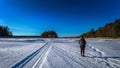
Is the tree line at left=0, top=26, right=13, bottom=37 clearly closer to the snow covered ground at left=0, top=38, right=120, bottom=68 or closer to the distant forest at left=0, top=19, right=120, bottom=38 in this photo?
the distant forest at left=0, top=19, right=120, bottom=38

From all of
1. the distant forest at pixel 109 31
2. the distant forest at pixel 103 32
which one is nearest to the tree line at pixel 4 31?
the distant forest at pixel 103 32

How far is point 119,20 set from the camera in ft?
403

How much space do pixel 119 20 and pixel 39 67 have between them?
12128cm

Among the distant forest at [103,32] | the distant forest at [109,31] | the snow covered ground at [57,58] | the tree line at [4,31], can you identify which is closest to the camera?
the snow covered ground at [57,58]

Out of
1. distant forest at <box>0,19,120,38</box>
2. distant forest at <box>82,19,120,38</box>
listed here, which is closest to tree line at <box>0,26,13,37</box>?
distant forest at <box>0,19,120,38</box>

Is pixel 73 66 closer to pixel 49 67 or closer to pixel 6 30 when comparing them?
pixel 49 67

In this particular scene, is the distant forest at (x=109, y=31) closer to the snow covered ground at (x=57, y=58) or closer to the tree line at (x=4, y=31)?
the tree line at (x=4, y=31)

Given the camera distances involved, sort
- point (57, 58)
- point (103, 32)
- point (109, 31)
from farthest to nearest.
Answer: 1. point (103, 32)
2. point (109, 31)
3. point (57, 58)

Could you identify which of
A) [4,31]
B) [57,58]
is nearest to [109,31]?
[4,31]

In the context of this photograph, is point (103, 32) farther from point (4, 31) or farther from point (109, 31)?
point (4, 31)

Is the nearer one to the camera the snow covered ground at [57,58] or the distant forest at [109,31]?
the snow covered ground at [57,58]

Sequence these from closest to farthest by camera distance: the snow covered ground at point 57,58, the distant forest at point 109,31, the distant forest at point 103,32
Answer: the snow covered ground at point 57,58 < the distant forest at point 109,31 < the distant forest at point 103,32

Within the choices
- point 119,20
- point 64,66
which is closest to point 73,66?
point 64,66

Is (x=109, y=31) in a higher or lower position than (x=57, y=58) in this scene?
higher
